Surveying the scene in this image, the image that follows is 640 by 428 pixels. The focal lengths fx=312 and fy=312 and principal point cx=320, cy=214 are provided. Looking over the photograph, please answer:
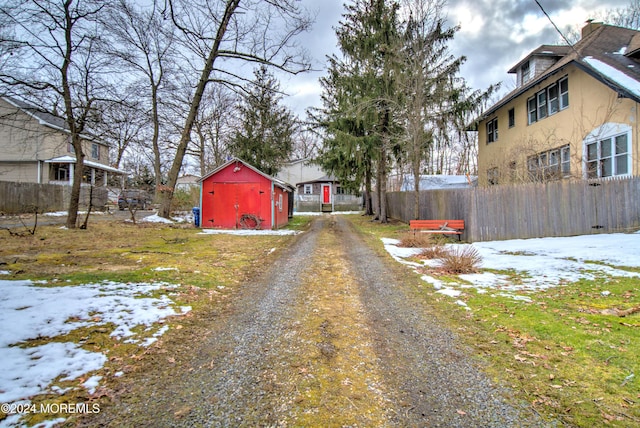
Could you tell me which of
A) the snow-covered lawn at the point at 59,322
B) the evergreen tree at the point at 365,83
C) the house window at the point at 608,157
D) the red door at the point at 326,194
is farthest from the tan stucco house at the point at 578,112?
the red door at the point at 326,194

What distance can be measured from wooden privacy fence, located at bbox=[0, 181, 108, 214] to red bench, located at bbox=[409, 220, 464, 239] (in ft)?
50.5

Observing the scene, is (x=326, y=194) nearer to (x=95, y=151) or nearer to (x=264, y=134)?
(x=264, y=134)

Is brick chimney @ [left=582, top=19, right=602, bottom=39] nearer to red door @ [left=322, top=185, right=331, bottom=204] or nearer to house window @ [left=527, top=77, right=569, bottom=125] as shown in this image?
house window @ [left=527, top=77, right=569, bottom=125]

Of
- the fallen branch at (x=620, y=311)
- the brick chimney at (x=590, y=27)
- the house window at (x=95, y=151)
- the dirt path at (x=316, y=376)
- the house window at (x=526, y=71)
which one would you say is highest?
the brick chimney at (x=590, y=27)

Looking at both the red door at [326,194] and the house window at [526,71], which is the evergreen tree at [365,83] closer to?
the house window at [526,71]

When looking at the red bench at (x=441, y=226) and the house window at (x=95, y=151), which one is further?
the house window at (x=95, y=151)

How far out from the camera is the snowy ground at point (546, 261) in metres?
5.74

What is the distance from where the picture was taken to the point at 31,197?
720 inches

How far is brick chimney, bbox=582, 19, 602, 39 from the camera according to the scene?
14.5m

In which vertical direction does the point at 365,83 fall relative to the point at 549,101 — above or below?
above

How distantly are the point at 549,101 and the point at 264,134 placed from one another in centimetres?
1906

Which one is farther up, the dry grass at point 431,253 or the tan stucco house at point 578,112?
the tan stucco house at point 578,112

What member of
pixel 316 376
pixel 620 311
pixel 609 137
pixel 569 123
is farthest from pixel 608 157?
pixel 316 376

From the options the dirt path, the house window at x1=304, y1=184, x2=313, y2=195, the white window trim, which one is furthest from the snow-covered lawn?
the house window at x1=304, y1=184, x2=313, y2=195
